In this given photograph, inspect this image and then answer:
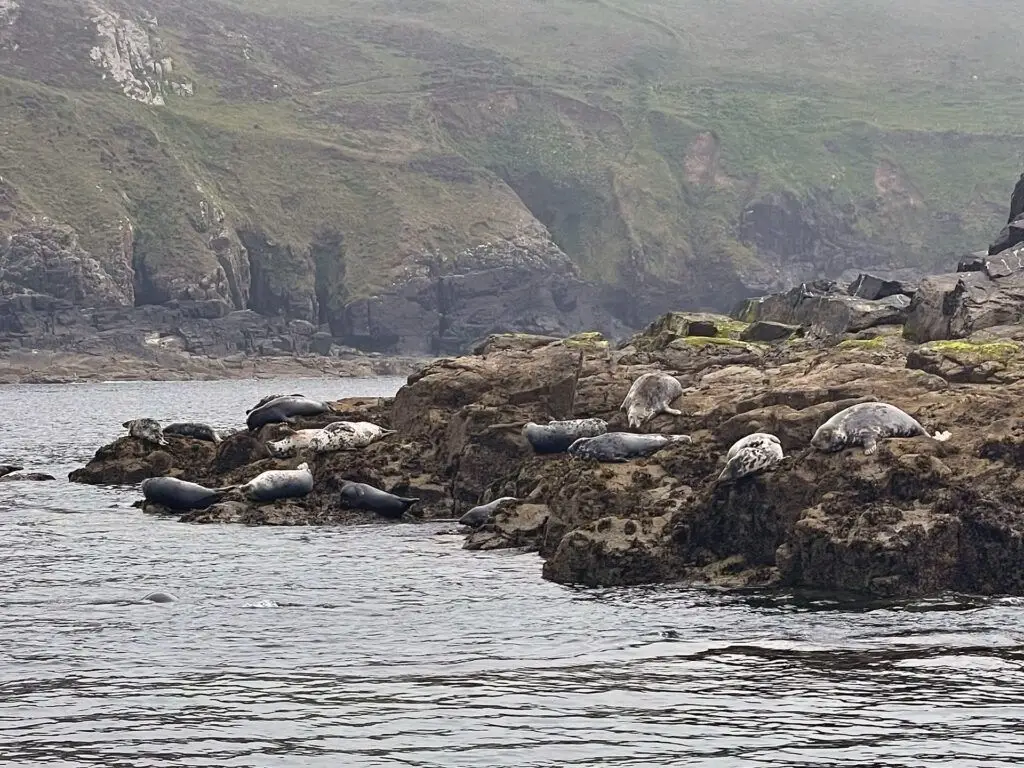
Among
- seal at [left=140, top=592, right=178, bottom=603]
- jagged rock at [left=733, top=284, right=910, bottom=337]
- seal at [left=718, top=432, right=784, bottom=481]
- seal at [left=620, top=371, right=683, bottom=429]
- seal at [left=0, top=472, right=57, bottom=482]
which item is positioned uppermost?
jagged rock at [left=733, top=284, right=910, bottom=337]

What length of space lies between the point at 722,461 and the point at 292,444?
49.4 ft

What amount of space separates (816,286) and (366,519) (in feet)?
119

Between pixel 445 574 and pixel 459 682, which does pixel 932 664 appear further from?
pixel 445 574

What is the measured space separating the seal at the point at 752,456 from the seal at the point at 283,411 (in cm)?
2114

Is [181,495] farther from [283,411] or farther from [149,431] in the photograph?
[149,431]

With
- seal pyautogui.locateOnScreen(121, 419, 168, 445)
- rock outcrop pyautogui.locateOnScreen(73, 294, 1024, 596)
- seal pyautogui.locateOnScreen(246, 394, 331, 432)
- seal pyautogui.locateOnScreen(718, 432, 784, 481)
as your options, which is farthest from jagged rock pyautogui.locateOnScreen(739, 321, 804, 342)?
seal pyautogui.locateOnScreen(718, 432, 784, 481)

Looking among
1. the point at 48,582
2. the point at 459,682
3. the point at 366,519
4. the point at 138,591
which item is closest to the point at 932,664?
the point at 459,682

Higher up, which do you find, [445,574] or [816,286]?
[816,286]

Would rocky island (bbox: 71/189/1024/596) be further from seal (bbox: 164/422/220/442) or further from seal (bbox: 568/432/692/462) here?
seal (bbox: 164/422/220/442)

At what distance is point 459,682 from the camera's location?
877 inches

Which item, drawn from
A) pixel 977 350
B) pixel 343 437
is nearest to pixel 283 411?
pixel 343 437

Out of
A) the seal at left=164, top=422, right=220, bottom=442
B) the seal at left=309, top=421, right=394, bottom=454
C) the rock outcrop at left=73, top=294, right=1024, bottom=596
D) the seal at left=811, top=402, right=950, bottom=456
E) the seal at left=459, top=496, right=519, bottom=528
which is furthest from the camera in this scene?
the seal at left=164, top=422, right=220, bottom=442

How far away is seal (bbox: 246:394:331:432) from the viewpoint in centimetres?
4988

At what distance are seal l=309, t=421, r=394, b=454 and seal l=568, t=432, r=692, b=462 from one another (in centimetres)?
961
